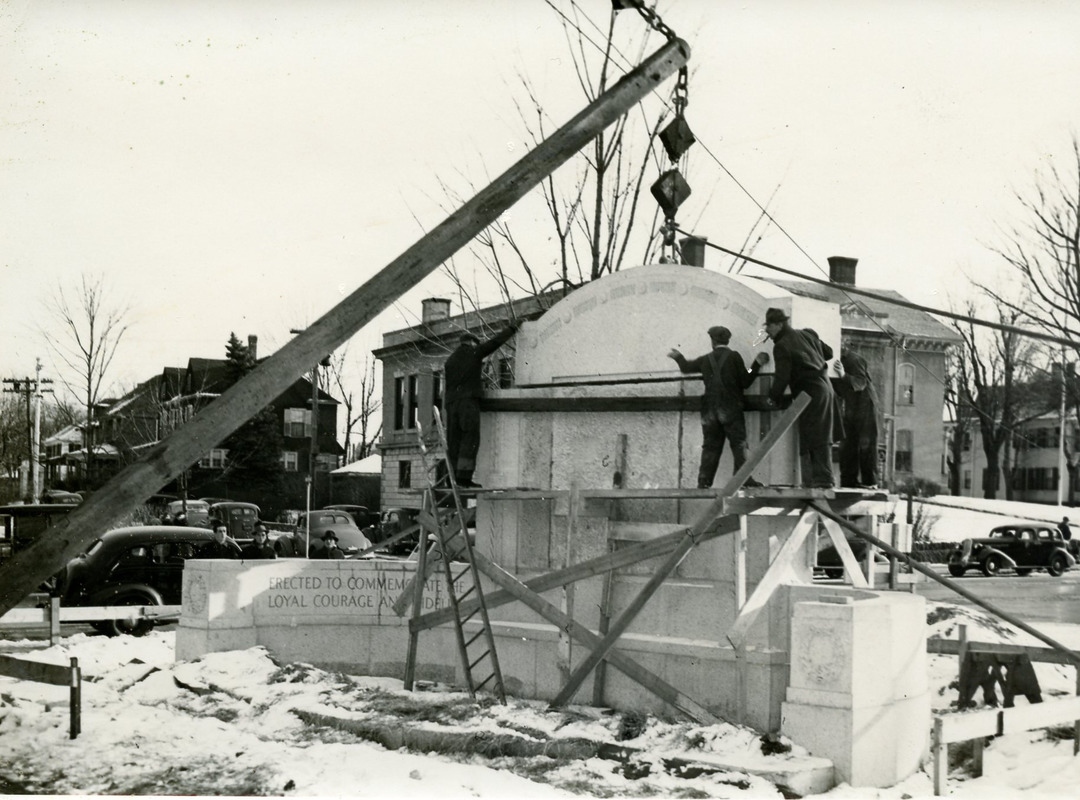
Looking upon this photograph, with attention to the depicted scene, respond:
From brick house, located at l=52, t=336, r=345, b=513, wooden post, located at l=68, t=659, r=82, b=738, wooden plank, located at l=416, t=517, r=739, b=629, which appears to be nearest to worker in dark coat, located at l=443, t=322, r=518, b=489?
wooden plank, located at l=416, t=517, r=739, b=629

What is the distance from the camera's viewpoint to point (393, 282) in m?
7.29

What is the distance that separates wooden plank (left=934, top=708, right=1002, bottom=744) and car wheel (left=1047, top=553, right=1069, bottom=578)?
25223 millimetres

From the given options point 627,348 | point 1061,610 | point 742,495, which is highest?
point 627,348

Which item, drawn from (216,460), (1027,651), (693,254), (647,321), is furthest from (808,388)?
(216,460)

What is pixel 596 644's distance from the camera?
9.64m

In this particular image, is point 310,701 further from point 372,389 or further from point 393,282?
point 372,389

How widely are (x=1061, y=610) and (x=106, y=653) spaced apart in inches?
646

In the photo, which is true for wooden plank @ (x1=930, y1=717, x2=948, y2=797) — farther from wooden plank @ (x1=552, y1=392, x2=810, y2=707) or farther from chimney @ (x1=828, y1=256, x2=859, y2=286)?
chimney @ (x1=828, y1=256, x2=859, y2=286)

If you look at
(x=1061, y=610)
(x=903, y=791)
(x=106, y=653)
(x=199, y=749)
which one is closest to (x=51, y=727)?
(x=199, y=749)

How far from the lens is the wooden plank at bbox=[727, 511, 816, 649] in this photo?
29.8ft

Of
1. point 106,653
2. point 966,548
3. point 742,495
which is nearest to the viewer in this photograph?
point 742,495

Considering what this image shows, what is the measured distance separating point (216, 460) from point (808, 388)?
116ft

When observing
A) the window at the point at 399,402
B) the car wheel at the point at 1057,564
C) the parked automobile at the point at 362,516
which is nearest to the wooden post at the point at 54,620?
the parked automobile at the point at 362,516

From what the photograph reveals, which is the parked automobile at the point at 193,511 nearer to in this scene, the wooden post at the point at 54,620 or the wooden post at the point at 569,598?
the wooden post at the point at 54,620
